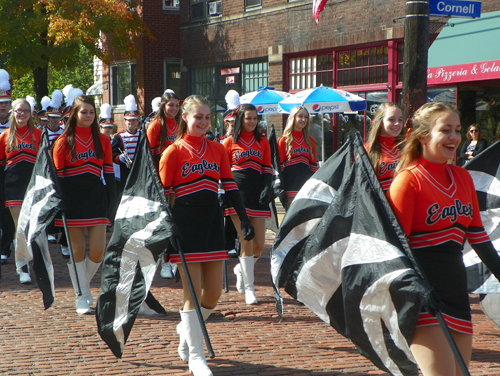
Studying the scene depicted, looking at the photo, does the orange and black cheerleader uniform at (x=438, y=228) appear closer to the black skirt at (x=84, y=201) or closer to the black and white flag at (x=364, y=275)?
the black and white flag at (x=364, y=275)

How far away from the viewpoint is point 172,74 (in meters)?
24.9

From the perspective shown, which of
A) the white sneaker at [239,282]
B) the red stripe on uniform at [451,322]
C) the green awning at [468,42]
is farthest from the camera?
the green awning at [468,42]

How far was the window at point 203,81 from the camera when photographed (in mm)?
23359

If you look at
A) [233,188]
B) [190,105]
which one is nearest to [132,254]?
[233,188]

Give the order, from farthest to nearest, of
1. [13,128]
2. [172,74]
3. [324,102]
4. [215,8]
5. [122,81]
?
[122,81]
[172,74]
[215,8]
[324,102]
[13,128]

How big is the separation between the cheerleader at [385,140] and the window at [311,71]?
12526 mm

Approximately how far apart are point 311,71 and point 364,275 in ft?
52.6

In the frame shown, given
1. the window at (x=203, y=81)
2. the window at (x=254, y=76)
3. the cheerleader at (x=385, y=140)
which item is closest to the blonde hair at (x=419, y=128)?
the cheerleader at (x=385, y=140)

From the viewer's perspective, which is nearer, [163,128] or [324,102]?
[163,128]

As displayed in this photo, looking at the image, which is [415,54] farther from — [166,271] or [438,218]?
[438,218]

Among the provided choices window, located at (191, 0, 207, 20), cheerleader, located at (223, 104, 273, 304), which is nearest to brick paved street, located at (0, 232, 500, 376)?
cheerleader, located at (223, 104, 273, 304)

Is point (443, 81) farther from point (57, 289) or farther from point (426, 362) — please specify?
point (426, 362)

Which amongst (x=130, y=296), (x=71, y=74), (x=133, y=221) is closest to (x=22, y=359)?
(x=130, y=296)

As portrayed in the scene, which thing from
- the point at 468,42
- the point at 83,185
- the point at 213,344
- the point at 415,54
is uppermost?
the point at 468,42
